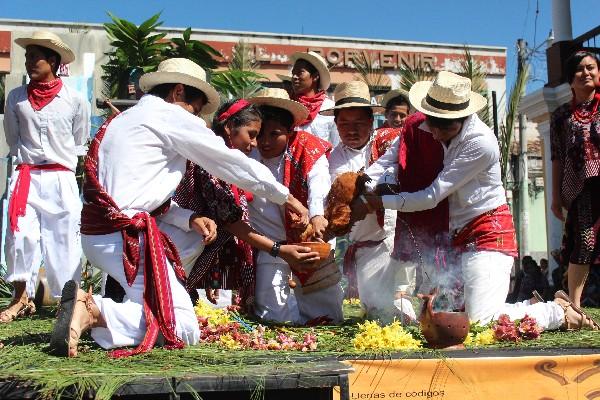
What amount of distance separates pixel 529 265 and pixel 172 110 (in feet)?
35.1

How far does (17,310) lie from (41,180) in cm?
105

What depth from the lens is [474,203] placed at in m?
5.23

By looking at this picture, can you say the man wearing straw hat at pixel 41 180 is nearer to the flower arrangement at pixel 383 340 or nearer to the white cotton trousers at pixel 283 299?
the white cotton trousers at pixel 283 299

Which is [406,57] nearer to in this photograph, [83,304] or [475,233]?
[475,233]

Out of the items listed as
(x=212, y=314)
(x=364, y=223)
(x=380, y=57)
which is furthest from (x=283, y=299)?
(x=380, y=57)

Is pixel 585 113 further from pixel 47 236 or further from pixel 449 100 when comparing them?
pixel 47 236

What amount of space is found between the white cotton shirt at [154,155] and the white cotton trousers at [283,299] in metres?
1.42

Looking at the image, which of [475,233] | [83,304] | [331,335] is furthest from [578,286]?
[83,304]

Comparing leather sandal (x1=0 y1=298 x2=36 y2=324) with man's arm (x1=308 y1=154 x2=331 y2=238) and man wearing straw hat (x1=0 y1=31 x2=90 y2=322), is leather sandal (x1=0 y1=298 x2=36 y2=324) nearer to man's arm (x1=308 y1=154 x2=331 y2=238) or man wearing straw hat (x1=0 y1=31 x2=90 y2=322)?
man wearing straw hat (x1=0 y1=31 x2=90 y2=322)

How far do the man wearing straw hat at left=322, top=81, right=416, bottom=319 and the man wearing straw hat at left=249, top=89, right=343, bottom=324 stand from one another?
225mm

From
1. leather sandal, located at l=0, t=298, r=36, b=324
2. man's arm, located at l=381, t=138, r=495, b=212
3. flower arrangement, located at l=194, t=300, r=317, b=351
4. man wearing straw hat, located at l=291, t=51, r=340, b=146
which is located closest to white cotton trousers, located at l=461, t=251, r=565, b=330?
man's arm, located at l=381, t=138, r=495, b=212

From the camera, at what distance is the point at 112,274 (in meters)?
4.35

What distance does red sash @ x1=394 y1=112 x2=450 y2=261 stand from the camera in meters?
5.41

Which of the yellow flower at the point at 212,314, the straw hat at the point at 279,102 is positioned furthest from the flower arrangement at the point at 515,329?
the straw hat at the point at 279,102
